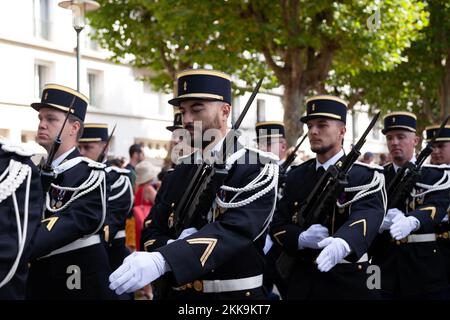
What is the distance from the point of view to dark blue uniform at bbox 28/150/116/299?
463 centimetres

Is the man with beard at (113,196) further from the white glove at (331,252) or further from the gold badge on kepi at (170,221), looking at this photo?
the white glove at (331,252)

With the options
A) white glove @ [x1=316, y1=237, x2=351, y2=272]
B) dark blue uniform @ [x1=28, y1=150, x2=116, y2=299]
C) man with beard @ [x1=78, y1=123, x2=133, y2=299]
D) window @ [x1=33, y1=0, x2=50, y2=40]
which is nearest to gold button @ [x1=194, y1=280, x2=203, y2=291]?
white glove @ [x1=316, y1=237, x2=351, y2=272]

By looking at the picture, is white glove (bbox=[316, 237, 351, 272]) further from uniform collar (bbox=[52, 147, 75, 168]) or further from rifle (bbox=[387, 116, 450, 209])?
uniform collar (bbox=[52, 147, 75, 168])

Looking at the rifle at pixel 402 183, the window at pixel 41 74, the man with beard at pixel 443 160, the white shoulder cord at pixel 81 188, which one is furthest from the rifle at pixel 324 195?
the window at pixel 41 74

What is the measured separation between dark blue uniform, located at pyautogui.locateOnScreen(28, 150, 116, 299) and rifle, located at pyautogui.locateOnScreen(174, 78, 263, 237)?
3.22 ft

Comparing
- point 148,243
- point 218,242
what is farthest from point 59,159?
point 218,242

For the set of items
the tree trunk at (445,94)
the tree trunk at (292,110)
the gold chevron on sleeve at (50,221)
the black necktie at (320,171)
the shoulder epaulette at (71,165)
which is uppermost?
the tree trunk at (445,94)

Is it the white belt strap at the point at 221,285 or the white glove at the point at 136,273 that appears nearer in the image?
the white glove at the point at 136,273

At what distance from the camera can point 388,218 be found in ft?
19.5

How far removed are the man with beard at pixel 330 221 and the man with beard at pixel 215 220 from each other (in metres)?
0.83

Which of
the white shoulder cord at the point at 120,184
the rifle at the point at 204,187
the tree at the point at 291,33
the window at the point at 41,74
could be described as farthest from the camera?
the window at the point at 41,74

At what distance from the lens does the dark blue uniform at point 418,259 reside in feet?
20.9
